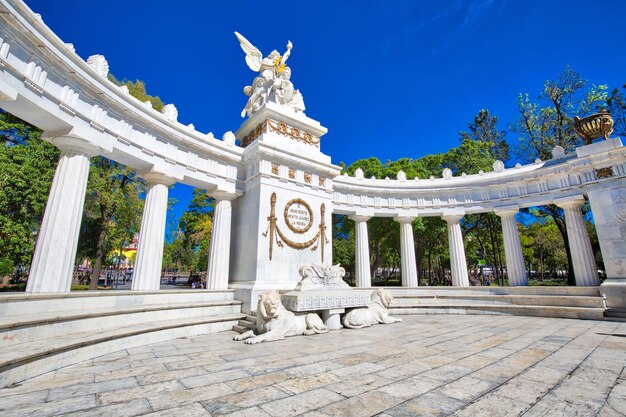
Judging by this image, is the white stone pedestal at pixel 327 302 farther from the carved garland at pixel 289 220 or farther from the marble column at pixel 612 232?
the marble column at pixel 612 232

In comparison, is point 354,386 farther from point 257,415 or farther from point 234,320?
point 234,320

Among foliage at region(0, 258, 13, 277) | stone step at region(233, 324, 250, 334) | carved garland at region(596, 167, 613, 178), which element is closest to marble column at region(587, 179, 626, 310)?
carved garland at region(596, 167, 613, 178)

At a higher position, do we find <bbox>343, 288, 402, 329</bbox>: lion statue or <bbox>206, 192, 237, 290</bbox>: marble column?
<bbox>206, 192, 237, 290</bbox>: marble column

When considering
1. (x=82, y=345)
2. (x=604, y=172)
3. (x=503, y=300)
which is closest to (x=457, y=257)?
(x=503, y=300)

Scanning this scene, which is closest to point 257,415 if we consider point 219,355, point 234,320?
point 219,355

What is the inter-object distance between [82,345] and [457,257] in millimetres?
21453

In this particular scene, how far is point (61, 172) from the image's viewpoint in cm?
1034

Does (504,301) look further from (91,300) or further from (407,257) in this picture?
(91,300)

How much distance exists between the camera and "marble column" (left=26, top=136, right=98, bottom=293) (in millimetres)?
9414

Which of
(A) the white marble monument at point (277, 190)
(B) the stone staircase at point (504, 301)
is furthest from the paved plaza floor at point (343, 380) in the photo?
(B) the stone staircase at point (504, 301)

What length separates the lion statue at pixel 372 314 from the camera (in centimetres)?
1105

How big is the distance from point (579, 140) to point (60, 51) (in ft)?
119

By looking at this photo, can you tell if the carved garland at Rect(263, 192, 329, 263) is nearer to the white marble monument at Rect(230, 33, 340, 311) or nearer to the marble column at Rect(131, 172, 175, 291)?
the white marble monument at Rect(230, 33, 340, 311)

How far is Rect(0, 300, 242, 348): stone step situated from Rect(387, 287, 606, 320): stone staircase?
1009cm
